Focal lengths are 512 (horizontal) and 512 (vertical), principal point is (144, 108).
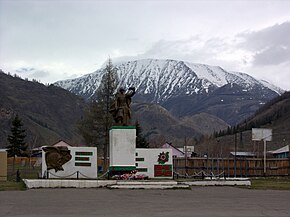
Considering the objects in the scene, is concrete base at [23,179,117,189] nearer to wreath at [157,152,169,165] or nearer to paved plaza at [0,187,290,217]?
paved plaza at [0,187,290,217]

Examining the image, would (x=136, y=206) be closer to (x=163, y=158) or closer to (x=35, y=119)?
(x=163, y=158)

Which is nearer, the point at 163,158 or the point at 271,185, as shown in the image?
the point at 271,185

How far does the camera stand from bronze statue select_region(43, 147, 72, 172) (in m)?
30.5

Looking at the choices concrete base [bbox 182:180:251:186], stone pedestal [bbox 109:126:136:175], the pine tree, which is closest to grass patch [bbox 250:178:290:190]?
concrete base [bbox 182:180:251:186]

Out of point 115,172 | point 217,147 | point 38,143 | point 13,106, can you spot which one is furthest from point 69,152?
point 13,106

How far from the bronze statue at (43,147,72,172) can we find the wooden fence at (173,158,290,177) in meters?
16.0

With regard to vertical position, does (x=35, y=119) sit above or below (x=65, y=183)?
above

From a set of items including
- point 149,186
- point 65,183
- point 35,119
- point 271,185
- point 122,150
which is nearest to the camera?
point 149,186

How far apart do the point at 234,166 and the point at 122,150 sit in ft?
57.1

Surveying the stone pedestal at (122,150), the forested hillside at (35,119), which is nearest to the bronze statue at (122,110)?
the stone pedestal at (122,150)

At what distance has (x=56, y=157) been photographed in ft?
101

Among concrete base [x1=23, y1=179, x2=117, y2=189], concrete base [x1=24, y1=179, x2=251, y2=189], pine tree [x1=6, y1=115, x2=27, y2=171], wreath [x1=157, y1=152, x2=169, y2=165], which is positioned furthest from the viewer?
pine tree [x1=6, y1=115, x2=27, y2=171]

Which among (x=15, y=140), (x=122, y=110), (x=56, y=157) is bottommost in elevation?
(x=56, y=157)

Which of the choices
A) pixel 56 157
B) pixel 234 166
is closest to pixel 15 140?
pixel 234 166
